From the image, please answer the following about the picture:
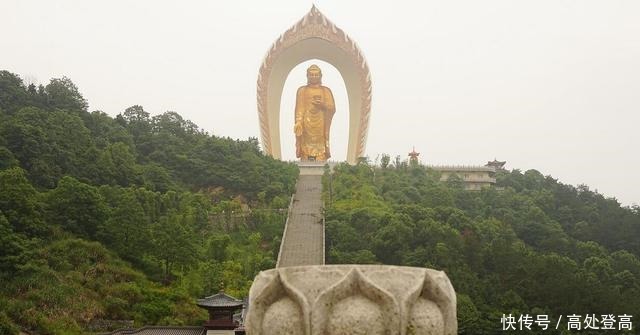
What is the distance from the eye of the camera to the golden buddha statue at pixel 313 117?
1112 inches

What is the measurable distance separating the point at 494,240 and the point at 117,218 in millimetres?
8693

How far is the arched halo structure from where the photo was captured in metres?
28.3

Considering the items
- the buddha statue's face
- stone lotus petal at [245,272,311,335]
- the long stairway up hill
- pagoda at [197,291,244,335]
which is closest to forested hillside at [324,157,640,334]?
the long stairway up hill

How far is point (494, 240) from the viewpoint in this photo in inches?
717

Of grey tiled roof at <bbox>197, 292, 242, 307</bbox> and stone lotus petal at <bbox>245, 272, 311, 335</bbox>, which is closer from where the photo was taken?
stone lotus petal at <bbox>245, 272, 311, 335</bbox>

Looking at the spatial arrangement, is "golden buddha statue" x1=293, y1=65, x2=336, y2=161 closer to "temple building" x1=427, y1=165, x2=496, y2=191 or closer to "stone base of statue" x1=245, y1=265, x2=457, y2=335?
"temple building" x1=427, y1=165, x2=496, y2=191

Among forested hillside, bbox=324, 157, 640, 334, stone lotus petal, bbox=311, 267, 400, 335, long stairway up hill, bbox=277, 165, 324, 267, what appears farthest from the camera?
long stairway up hill, bbox=277, 165, 324, 267

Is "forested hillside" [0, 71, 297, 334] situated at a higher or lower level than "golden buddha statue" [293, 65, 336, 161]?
lower

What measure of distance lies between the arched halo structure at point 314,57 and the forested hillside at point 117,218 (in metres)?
2.46

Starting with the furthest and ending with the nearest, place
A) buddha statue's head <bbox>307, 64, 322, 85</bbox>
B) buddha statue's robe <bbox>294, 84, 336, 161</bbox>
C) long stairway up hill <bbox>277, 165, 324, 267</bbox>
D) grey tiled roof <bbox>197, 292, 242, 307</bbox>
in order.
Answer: buddha statue's head <bbox>307, 64, 322, 85</bbox>, buddha statue's robe <bbox>294, 84, 336, 161</bbox>, long stairway up hill <bbox>277, 165, 324, 267</bbox>, grey tiled roof <bbox>197, 292, 242, 307</bbox>

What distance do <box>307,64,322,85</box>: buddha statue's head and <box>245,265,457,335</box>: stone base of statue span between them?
85.4ft

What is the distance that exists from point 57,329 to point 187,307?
2877 millimetres

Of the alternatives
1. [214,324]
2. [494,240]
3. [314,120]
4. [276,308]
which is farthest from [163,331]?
[314,120]

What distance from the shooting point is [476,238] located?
60.3 ft
